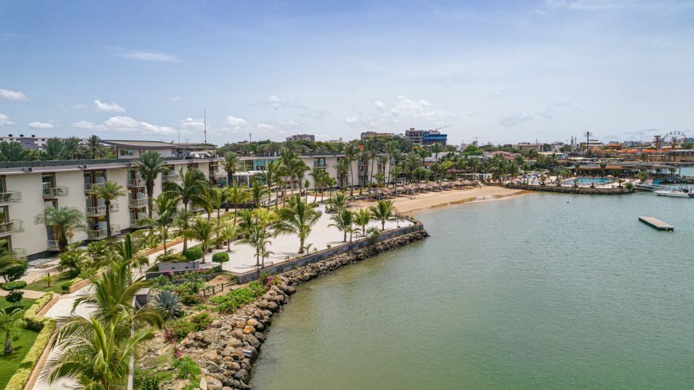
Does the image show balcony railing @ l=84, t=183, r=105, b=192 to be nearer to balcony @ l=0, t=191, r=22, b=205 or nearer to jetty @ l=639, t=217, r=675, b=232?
balcony @ l=0, t=191, r=22, b=205

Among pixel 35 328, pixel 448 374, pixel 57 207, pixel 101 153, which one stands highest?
pixel 101 153

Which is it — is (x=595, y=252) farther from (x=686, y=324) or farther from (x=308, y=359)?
(x=308, y=359)

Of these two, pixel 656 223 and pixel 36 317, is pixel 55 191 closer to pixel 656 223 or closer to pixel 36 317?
pixel 36 317

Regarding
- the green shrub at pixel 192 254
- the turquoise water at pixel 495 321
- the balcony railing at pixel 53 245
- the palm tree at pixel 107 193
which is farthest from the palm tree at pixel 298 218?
the balcony railing at pixel 53 245

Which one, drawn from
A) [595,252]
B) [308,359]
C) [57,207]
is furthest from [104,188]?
[595,252]

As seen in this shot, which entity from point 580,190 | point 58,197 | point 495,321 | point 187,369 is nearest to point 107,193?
point 58,197

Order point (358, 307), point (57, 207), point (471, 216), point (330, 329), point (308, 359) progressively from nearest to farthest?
1. point (308, 359)
2. point (330, 329)
3. point (358, 307)
4. point (57, 207)
5. point (471, 216)

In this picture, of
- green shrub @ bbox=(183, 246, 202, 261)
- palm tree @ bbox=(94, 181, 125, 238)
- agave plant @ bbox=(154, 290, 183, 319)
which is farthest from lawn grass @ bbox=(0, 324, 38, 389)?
palm tree @ bbox=(94, 181, 125, 238)
